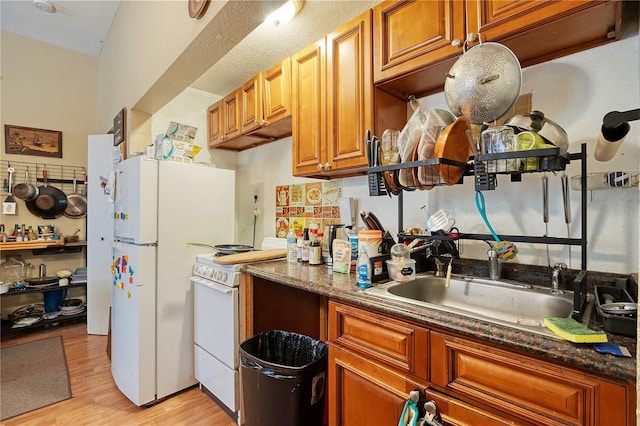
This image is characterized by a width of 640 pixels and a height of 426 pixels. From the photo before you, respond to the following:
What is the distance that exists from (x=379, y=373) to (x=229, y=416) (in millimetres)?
1223

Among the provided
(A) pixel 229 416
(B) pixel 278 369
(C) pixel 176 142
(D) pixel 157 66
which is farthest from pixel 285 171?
(A) pixel 229 416

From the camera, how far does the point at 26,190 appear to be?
3.14m

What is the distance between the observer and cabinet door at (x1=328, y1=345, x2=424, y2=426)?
104cm

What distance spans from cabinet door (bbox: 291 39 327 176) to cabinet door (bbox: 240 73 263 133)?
0.38 meters

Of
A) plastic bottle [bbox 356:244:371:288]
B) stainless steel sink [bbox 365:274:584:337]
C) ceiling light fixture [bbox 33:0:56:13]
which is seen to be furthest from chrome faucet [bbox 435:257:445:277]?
ceiling light fixture [bbox 33:0:56:13]

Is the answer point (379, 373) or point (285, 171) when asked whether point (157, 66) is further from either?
point (379, 373)

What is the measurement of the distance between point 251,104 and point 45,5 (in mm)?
2110

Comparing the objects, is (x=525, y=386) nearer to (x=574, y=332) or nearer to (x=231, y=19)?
(x=574, y=332)

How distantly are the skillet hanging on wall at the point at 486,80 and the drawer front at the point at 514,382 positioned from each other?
2.80 feet

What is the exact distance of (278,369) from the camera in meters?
1.34

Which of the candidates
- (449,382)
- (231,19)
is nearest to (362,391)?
(449,382)

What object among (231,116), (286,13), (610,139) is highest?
(286,13)

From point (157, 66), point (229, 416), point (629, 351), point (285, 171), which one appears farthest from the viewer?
point (285, 171)

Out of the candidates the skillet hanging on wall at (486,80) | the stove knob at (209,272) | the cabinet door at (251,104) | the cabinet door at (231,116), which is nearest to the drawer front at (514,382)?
the skillet hanging on wall at (486,80)
